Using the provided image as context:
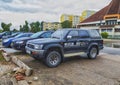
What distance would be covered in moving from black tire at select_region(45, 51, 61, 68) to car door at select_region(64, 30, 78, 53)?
23.3 inches

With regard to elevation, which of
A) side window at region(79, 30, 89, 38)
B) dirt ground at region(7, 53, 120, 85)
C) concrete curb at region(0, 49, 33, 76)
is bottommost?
dirt ground at region(7, 53, 120, 85)

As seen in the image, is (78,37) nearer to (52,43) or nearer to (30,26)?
(52,43)

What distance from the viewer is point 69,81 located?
5.25 m

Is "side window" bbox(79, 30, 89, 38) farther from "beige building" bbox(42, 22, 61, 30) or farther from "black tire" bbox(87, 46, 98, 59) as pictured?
"beige building" bbox(42, 22, 61, 30)

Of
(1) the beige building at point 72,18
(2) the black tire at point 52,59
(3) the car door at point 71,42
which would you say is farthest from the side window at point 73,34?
(1) the beige building at point 72,18

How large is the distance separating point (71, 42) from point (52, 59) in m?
1.40

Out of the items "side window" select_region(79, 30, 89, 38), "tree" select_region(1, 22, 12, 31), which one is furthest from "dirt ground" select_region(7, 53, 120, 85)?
"tree" select_region(1, 22, 12, 31)

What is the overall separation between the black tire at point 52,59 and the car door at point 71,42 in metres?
0.59

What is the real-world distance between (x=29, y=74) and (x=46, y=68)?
118 centimetres

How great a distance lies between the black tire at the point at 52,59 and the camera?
6766 mm

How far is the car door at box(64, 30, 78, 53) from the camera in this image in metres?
7.44

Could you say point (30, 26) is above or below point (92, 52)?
above

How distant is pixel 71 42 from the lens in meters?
7.67

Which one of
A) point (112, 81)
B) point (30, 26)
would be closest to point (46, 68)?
point (112, 81)
